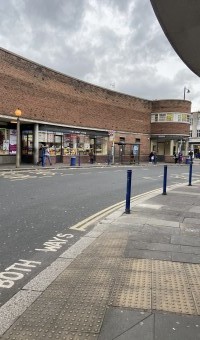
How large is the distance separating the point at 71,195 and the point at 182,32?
9.28 m

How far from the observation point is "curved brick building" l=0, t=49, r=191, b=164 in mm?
27641

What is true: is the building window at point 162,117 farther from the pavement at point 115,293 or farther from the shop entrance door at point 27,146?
the pavement at point 115,293

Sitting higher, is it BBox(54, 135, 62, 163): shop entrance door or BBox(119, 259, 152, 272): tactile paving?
BBox(54, 135, 62, 163): shop entrance door

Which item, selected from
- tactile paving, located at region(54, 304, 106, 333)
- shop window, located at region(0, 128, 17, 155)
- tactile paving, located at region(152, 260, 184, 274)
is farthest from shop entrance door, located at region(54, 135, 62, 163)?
tactile paving, located at region(54, 304, 106, 333)

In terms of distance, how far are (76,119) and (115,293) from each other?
31326mm

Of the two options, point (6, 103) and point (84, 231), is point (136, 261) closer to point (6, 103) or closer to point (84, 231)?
point (84, 231)

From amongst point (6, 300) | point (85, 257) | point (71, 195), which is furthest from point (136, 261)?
point (71, 195)

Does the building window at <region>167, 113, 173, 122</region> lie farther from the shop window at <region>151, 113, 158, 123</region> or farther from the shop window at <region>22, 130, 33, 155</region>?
the shop window at <region>22, 130, 33, 155</region>

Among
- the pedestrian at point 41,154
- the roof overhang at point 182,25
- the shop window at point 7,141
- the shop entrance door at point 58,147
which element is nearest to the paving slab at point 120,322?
the roof overhang at point 182,25

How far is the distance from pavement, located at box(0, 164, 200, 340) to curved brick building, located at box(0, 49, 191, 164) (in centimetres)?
2182

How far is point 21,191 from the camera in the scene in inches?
490

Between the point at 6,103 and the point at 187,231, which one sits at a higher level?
the point at 6,103

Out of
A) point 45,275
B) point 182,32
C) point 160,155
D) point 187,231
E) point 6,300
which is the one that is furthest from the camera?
point 160,155

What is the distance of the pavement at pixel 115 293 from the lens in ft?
10.7
